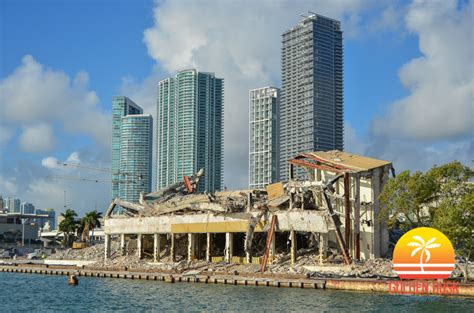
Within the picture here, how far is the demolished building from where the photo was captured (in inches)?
3900

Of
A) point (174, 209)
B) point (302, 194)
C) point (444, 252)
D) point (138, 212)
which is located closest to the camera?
point (444, 252)

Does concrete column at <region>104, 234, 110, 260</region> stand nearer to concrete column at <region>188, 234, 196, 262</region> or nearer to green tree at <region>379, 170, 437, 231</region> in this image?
concrete column at <region>188, 234, 196, 262</region>

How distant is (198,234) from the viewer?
403 ft

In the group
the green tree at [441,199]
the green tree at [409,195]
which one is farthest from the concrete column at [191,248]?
the green tree at [409,195]

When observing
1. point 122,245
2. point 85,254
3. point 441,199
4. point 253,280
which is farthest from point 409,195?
point 85,254

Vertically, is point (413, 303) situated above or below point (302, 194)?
below

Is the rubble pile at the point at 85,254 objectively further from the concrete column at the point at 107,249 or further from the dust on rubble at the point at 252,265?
the concrete column at the point at 107,249

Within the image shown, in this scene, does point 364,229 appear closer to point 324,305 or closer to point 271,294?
point 271,294

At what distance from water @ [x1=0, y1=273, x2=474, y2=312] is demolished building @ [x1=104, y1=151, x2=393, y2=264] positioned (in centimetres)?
1830

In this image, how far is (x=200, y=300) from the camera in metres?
71.1

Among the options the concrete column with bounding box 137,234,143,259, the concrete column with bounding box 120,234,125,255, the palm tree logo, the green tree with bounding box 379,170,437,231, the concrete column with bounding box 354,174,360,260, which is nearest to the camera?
the palm tree logo

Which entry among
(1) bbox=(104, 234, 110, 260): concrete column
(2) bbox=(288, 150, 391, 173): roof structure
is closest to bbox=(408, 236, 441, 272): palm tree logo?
(2) bbox=(288, 150, 391, 173): roof structure

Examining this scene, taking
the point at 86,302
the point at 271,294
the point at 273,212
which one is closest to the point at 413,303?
the point at 271,294

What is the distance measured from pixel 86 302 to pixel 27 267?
60358 mm
